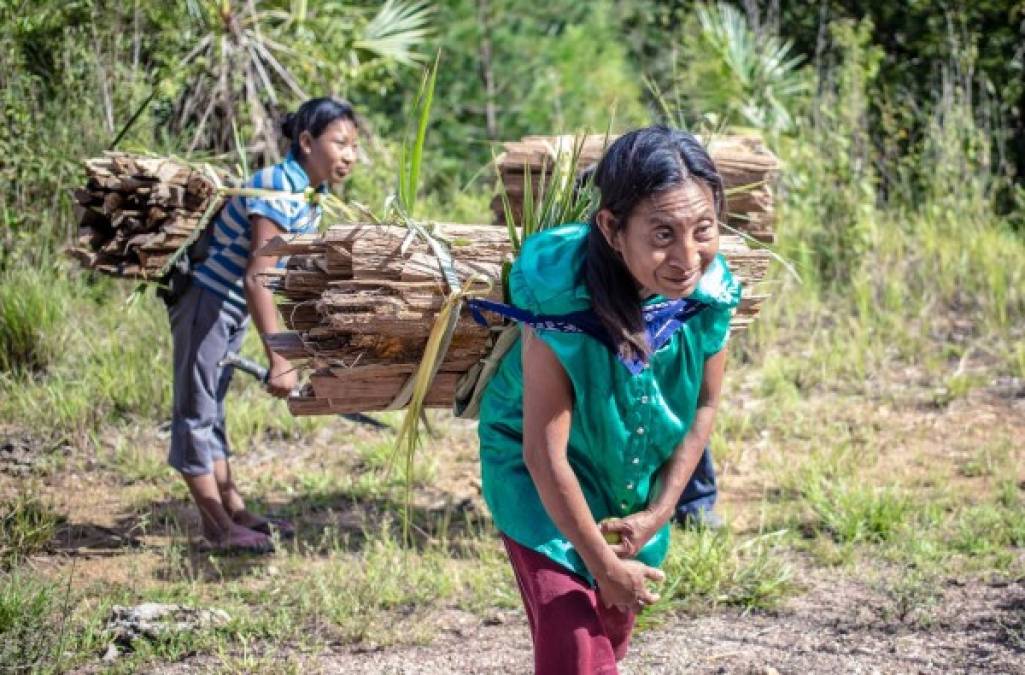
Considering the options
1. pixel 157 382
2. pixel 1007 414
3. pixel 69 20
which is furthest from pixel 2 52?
pixel 1007 414

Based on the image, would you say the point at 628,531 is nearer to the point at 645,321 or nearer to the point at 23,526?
the point at 645,321

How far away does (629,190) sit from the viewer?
8.24 feet

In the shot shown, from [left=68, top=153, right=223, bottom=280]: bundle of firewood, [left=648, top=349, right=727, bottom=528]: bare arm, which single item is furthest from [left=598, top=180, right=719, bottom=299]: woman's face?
[left=68, top=153, right=223, bottom=280]: bundle of firewood

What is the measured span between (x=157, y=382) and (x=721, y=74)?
422 cm

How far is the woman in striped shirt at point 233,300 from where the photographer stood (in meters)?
4.62

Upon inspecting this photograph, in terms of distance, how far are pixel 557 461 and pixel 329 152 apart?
245cm

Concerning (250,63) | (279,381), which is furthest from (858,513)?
(250,63)

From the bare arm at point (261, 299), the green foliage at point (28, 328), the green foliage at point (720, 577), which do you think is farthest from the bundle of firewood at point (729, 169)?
the green foliage at point (28, 328)

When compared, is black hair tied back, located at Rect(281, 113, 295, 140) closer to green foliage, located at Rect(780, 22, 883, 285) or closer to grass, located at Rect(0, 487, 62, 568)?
grass, located at Rect(0, 487, 62, 568)

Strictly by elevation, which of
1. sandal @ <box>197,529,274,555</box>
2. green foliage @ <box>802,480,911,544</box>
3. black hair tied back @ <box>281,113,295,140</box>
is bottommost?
sandal @ <box>197,529,274,555</box>

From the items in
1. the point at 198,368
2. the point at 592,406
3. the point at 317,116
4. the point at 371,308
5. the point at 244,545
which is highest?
the point at 317,116

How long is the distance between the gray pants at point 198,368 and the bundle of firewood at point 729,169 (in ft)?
3.63

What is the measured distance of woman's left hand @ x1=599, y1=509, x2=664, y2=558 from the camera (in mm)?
2713

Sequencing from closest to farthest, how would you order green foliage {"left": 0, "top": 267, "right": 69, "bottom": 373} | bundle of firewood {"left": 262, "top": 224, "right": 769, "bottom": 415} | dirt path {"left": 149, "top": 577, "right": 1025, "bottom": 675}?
bundle of firewood {"left": 262, "top": 224, "right": 769, "bottom": 415}, dirt path {"left": 149, "top": 577, "right": 1025, "bottom": 675}, green foliage {"left": 0, "top": 267, "right": 69, "bottom": 373}
